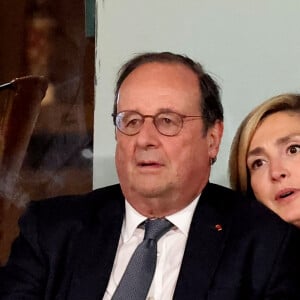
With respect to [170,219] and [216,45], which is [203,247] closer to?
[170,219]

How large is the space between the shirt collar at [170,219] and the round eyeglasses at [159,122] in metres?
0.17

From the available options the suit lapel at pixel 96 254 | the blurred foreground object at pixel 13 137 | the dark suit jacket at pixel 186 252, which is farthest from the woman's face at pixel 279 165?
the blurred foreground object at pixel 13 137

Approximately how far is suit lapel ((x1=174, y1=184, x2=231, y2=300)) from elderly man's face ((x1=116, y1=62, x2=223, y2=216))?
5 centimetres

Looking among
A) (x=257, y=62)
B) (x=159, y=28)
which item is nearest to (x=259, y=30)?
(x=257, y=62)

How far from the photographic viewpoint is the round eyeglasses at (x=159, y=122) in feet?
4.44

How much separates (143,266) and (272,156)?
399 mm

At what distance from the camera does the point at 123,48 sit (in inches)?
70.5

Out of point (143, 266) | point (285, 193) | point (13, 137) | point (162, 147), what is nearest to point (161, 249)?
point (143, 266)

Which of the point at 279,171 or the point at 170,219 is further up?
the point at 279,171

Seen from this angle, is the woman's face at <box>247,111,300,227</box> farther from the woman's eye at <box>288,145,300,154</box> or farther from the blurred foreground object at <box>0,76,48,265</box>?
the blurred foreground object at <box>0,76,48,265</box>

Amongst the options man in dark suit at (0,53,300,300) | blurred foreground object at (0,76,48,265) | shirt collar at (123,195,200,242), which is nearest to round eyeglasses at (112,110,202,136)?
man in dark suit at (0,53,300,300)

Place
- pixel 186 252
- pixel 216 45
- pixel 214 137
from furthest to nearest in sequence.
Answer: pixel 216 45 → pixel 214 137 → pixel 186 252

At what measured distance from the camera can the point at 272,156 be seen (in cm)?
150

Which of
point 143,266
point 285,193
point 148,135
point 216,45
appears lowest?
point 143,266
